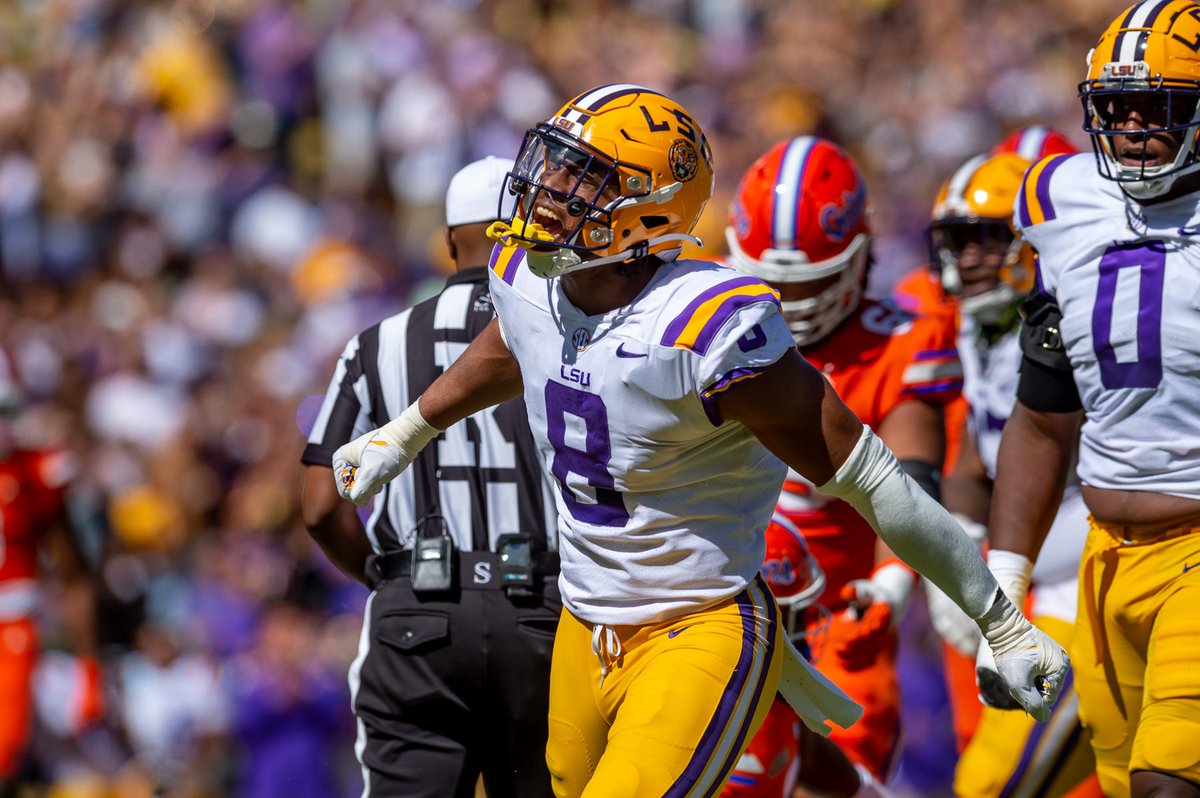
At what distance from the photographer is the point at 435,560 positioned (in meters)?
4.39

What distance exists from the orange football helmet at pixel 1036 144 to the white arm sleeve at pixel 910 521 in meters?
3.08

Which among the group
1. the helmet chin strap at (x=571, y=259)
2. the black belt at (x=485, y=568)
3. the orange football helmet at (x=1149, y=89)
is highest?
the orange football helmet at (x=1149, y=89)

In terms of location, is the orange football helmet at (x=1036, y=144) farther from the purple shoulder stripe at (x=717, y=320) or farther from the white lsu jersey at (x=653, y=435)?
the purple shoulder stripe at (x=717, y=320)

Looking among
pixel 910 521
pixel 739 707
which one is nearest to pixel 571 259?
pixel 910 521

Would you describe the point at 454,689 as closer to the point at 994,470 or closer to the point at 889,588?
the point at 889,588

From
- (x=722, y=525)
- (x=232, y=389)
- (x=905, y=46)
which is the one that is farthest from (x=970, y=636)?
(x=905, y=46)

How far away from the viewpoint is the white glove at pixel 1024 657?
346 cm

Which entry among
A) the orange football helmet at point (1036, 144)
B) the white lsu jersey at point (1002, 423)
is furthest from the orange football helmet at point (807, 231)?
the orange football helmet at point (1036, 144)

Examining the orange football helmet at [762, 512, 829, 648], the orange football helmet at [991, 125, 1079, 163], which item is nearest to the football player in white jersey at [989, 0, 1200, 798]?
the orange football helmet at [762, 512, 829, 648]

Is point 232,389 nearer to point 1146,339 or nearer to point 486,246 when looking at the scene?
point 486,246

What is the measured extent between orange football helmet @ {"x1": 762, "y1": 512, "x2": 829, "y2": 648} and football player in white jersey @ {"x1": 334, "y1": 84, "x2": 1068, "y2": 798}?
101cm

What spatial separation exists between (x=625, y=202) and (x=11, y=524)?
5118 mm

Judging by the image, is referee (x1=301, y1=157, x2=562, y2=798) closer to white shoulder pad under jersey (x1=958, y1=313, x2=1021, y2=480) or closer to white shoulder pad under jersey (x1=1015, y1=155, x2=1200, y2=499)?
white shoulder pad under jersey (x1=1015, y1=155, x2=1200, y2=499)

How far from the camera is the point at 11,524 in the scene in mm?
7785
